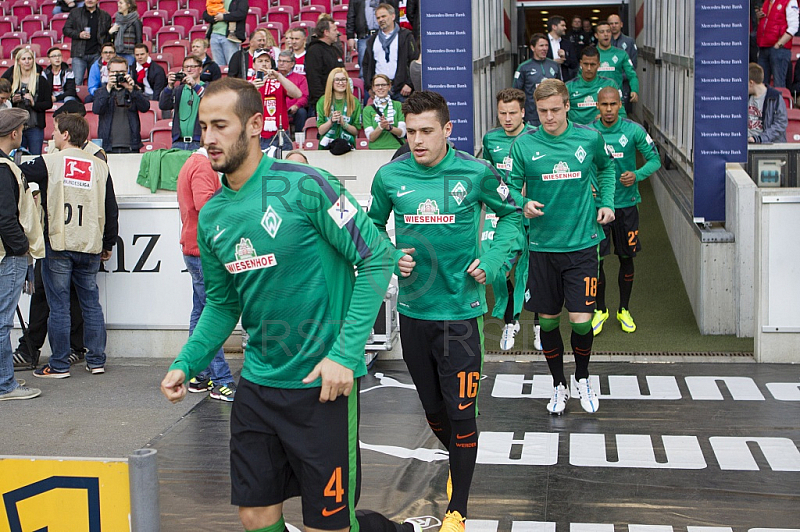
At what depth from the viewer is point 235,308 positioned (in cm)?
382

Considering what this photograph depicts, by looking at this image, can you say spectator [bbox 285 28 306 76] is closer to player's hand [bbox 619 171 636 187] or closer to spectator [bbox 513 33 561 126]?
spectator [bbox 513 33 561 126]

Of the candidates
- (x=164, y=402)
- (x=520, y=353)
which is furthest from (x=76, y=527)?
(x=520, y=353)

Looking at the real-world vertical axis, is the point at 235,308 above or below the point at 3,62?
below

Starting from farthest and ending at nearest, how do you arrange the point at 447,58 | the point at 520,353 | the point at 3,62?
the point at 3,62
the point at 447,58
the point at 520,353

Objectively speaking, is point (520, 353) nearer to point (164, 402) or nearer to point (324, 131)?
point (164, 402)

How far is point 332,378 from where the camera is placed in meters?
3.36

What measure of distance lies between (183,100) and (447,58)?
354 centimetres

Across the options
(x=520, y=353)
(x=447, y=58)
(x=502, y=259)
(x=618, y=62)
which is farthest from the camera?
(x=618, y=62)

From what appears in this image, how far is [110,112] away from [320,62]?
2.94m

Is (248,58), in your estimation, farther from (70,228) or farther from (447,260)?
(447,260)

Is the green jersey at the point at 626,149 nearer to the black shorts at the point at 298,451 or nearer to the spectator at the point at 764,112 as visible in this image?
the spectator at the point at 764,112

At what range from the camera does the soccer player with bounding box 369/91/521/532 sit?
493cm

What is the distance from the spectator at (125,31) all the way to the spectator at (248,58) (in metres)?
2.71

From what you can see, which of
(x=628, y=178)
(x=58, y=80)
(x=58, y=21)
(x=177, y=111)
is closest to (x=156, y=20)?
(x=58, y=21)
